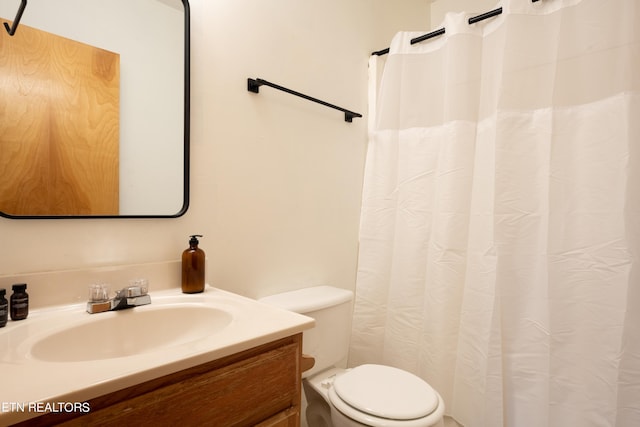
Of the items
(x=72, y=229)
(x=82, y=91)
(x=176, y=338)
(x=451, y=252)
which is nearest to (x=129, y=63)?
(x=82, y=91)

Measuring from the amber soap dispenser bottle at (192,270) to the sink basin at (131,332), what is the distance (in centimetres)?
10

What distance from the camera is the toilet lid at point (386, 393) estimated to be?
1.01m

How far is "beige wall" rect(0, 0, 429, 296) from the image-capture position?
962 millimetres

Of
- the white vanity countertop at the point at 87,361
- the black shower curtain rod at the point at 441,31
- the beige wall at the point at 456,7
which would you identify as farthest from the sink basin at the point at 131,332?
the beige wall at the point at 456,7

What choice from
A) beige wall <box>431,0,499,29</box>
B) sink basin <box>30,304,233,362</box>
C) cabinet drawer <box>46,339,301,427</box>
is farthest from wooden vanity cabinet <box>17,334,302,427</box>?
beige wall <box>431,0,499,29</box>

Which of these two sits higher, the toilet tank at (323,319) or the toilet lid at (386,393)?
the toilet tank at (323,319)

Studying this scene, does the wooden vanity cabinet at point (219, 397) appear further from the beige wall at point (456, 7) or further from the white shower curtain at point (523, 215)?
the beige wall at point (456, 7)

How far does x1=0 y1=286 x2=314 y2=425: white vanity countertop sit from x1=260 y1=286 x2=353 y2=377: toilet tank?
34 centimetres

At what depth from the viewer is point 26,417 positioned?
1.49 feet

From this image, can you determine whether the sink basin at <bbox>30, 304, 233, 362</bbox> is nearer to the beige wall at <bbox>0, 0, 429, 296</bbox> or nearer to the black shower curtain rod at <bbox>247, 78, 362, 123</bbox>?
the beige wall at <bbox>0, 0, 429, 296</bbox>

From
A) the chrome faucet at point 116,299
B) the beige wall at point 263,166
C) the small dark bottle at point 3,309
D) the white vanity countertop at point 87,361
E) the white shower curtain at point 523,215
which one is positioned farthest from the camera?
the white shower curtain at point 523,215

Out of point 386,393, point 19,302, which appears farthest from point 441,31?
point 19,302

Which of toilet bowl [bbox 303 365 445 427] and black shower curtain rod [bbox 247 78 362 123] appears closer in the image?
toilet bowl [bbox 303 365 445 427]

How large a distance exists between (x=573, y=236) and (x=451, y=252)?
1.32 ft
